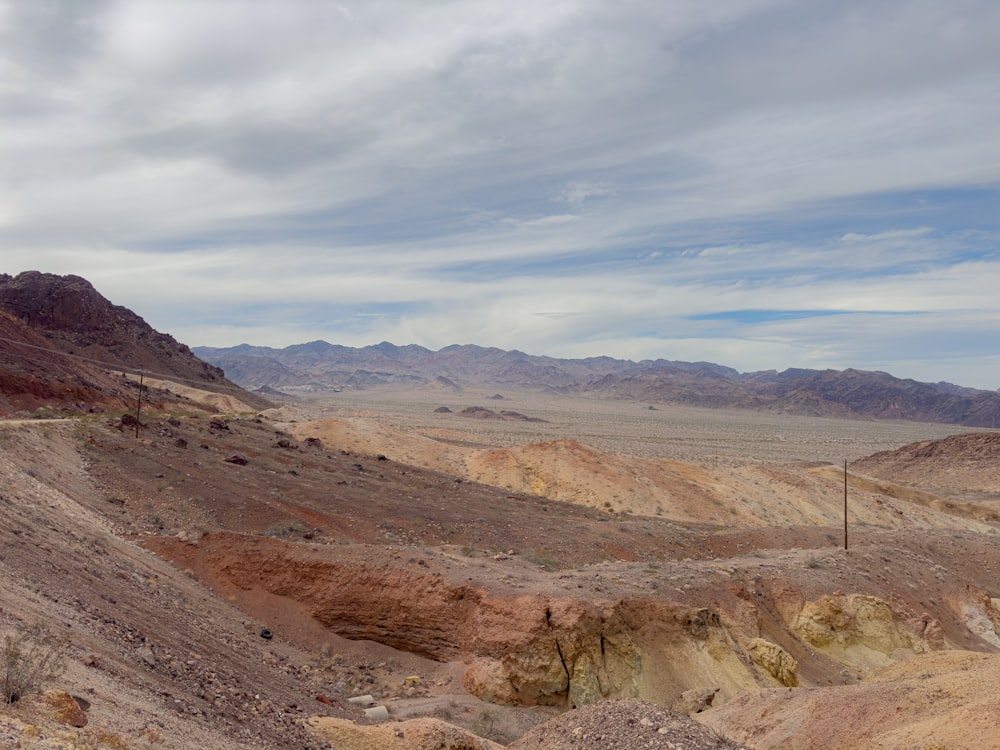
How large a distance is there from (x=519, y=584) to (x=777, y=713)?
6235mm

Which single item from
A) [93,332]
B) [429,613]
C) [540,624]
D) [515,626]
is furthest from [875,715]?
[93,332]

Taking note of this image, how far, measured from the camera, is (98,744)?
5.86 m

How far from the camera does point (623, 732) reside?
859 cm

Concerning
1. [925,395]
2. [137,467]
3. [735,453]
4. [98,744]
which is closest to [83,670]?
[98,744]

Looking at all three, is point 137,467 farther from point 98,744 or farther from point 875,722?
point 875,722

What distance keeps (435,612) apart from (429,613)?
0.45ft

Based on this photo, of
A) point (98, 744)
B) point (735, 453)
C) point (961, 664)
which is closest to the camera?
point (98, 744)

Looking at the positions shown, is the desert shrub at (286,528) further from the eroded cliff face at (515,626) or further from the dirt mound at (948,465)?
the dirt mound at (948,465)

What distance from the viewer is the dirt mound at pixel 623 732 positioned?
8227 mm

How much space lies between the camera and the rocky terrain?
8922 millimetres

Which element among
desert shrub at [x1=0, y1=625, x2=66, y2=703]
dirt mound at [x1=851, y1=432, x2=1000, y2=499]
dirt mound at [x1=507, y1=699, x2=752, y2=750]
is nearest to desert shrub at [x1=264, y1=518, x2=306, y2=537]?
desert shrub at [x1=0, y1=625, x2=66, y2=703]

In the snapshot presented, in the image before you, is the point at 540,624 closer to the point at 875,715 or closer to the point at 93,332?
the point at 875,715

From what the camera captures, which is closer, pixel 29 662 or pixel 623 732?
pixel 29 662

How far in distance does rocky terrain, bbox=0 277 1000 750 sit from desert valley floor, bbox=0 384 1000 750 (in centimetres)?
6
